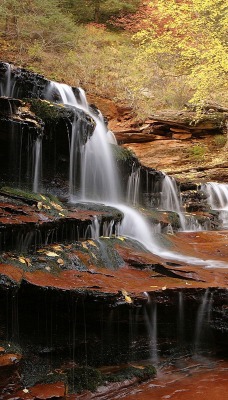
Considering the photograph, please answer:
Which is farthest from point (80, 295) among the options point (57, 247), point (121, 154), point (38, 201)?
point (121, 154)

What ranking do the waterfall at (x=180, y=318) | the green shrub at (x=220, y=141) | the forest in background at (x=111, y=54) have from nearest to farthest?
the waterfall at (x=180, y=318), the forest in background at (x=111, y=54), the green shrub at (x=220, y=141)

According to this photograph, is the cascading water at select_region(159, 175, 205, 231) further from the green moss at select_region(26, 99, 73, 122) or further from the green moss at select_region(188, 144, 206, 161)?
the green moss at select_region(26, 99, 73, 122)

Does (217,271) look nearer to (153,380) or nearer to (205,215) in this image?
(153,380)

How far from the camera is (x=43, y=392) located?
3475 millimetres

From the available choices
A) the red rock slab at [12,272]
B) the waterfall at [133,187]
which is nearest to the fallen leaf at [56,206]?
the red rock slab at [12,272]

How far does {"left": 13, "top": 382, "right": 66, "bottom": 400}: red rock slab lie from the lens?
3.38 metres

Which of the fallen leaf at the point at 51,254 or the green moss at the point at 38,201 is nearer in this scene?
the fallen leaf at the point at 51,254

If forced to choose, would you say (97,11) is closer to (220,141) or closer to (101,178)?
(220,141)

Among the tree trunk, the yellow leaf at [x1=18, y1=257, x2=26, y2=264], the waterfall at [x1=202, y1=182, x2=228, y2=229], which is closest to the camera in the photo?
the yellow leaf at [x1=18, y1=257, x2=26, y2=264]

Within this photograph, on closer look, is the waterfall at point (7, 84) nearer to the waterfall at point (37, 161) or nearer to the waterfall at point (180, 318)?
the waterfall at point (37, 161)

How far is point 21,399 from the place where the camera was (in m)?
3.35

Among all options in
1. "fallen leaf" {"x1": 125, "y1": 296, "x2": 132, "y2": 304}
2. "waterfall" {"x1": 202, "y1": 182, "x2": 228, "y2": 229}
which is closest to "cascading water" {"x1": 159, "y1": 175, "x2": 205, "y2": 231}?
"waterfall" {"x1": 202, "y1": 182, "x2": 228, "y2": 229}

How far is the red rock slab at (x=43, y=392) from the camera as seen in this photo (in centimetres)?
338

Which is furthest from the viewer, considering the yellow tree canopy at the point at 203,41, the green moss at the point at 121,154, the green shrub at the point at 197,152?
the green shrub at the point at 197,152
